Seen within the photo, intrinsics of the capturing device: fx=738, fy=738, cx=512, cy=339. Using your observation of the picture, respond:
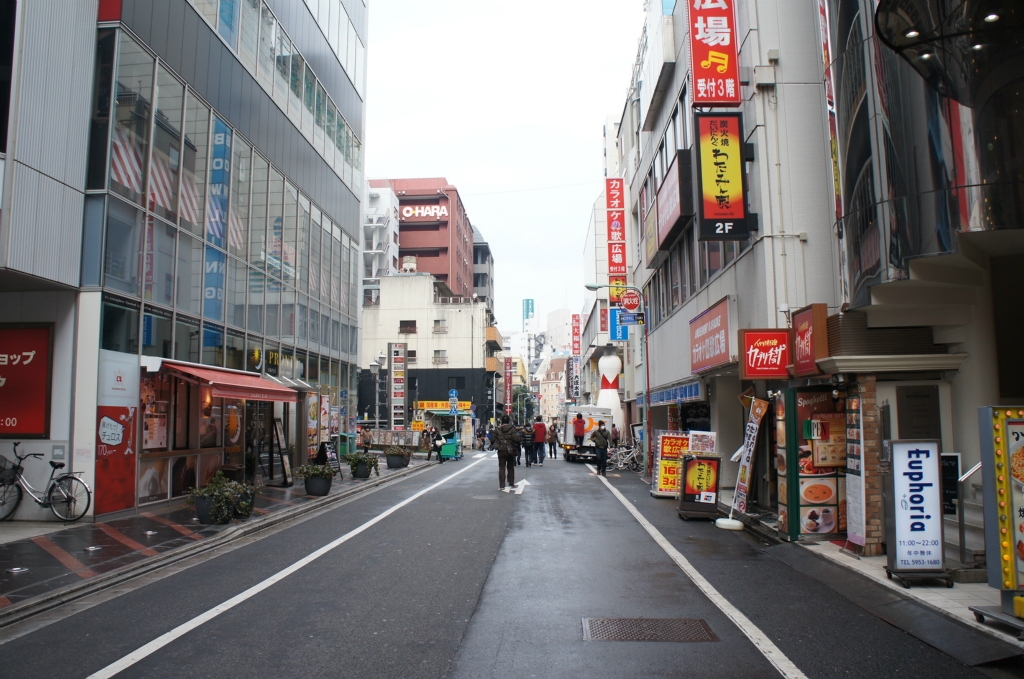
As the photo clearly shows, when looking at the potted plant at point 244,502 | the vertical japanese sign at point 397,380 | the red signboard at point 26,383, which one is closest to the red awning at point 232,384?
the red signboard at point 26,383

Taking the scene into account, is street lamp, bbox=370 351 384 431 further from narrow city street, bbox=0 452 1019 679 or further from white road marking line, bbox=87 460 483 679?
narrow city street, bbox=0 452 1019 679

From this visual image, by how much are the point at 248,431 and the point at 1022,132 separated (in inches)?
724

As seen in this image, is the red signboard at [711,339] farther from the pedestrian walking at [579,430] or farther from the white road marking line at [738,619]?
the pedestrian walking at [579,430]

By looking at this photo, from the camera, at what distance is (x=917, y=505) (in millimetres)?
7746

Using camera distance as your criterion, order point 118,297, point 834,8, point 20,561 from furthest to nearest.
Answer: point 118,297 → point 834,8 → point 20,561

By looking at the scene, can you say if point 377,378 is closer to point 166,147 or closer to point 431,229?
point 166,147

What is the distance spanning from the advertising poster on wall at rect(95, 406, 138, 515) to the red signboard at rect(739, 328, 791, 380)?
1124 cm

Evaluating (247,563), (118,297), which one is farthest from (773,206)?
(118,297)

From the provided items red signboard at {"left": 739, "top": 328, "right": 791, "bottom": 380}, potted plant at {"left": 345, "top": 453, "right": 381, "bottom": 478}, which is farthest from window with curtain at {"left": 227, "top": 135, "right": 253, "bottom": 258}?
red signboard at {"left": 739, "top": 328, "right": 791, "bottom": 380}

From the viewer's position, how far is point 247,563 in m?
9.33

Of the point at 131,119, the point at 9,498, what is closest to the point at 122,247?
the point at 131,119

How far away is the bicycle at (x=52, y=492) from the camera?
12656mm

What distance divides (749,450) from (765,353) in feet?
5.94

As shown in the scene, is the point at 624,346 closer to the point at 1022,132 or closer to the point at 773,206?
the point at 773,206
